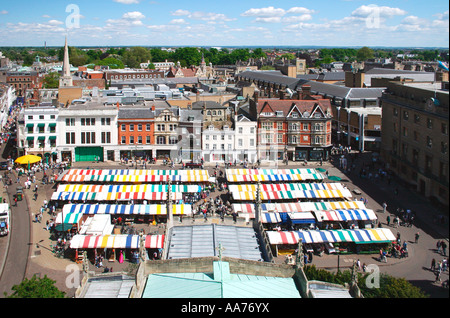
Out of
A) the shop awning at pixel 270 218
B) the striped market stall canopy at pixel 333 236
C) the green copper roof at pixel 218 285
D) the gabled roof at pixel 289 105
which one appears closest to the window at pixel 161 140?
the gabled roof at pixel 289 105

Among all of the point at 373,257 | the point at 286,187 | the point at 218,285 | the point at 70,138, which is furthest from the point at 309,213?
the point at 70,138

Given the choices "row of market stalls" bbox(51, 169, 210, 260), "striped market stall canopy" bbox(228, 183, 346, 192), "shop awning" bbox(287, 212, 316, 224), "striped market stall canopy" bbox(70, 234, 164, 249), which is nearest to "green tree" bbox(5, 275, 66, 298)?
"striped market stall canopy" bbox(70, 234, 164, 249)

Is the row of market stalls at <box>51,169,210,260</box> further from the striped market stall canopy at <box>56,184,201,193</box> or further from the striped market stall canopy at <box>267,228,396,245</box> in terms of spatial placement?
the striped market stall canopy at <box>267,228,396,245</box>

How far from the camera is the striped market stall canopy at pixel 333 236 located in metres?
33.5

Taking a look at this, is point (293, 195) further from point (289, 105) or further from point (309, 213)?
point (289, 105)

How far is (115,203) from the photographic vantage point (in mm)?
43000

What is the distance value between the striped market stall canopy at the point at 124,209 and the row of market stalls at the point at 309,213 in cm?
436

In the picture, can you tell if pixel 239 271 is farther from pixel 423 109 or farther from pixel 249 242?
pixel 423 109

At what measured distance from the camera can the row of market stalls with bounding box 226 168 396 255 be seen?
33969 mm

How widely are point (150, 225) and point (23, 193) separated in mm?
15699

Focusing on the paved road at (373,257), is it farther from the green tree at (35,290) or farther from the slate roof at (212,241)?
the slate roof at (212,241)

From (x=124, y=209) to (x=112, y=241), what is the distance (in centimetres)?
704

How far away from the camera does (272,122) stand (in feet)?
196
